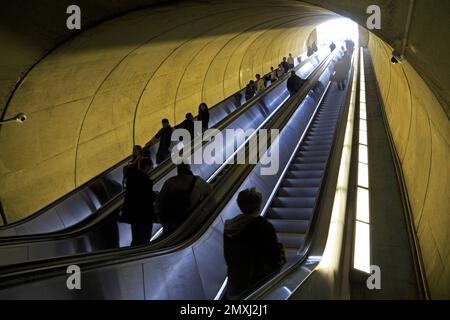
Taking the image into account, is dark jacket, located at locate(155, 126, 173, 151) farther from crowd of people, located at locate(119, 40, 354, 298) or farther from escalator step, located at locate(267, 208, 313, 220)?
escalator step, located at locate(267, 208, 313, 220)

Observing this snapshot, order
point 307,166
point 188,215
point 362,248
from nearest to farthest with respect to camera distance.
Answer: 1. point 188,215
2. point 362,248
3. point 307,166

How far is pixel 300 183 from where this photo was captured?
7742 mm

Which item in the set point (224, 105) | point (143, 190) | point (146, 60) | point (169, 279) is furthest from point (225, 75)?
point (169, 279)

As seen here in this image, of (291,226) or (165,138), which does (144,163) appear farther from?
(165,138)

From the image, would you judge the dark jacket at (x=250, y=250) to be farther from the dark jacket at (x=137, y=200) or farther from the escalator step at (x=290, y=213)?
the escalator step at (x=290, y=213)

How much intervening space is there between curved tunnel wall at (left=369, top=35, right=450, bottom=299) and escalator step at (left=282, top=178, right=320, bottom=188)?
4.68ft

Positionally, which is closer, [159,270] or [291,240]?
[159,270]

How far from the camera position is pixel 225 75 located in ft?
63.7

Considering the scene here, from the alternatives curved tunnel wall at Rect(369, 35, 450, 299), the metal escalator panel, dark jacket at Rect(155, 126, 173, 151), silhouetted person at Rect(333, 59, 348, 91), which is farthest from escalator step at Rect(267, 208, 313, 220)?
silhouetted person at Rect(333, 59, 348, 91)

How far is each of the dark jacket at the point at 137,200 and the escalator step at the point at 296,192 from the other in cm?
267

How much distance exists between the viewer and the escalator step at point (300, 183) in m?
7.54

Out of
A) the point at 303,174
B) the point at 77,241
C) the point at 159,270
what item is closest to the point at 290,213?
the point at 303,174

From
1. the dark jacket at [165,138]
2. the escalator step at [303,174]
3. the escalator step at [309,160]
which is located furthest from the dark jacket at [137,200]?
the escalator step at [309,160]

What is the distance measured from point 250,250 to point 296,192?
161 inches
